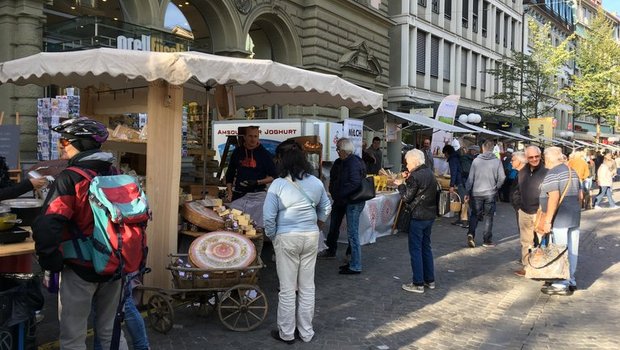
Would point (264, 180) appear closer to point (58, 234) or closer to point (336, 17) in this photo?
point (58, 234)

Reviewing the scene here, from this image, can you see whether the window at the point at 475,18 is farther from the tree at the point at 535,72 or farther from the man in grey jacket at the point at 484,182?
the man in grey jacket at the point at 484,182

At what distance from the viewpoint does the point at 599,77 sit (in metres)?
31.2

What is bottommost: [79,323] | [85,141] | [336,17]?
[79,323]

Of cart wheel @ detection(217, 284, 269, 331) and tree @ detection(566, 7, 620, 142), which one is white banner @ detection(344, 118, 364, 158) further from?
tree @ detection(566, 7, 620, 142)

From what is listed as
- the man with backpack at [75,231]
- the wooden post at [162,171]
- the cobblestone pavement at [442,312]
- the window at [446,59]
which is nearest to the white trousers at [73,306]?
the man with backpack at [75,231]

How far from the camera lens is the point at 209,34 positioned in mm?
16188

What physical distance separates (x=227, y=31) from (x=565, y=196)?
12285 mm

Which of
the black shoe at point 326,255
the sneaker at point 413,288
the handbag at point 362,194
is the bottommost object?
the sneaker at point 413,288

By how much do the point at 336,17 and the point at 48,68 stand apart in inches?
646

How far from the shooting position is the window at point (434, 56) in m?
29.1

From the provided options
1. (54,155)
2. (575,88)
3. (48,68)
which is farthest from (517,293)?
(575,88)

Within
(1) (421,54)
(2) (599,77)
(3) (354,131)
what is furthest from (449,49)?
(3) (354,131)

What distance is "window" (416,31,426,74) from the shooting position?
2772 centimetres

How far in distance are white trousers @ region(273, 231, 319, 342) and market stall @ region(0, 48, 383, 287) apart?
59.6 inches
